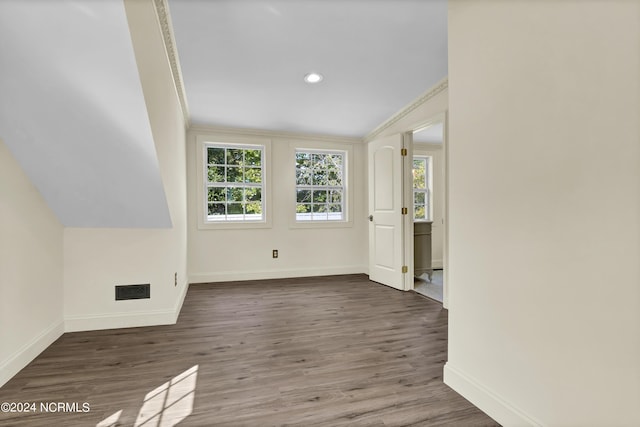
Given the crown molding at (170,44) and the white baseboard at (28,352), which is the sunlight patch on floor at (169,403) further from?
the crown molding at (170,44)

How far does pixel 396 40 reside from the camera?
98.6 inches

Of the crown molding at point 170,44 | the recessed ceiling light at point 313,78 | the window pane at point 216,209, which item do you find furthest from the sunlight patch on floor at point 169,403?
the window pane at point 216,209

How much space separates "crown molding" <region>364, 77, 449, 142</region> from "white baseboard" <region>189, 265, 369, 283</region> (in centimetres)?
207

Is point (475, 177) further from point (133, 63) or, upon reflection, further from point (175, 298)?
point (175, 298)

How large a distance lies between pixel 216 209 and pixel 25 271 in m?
2.51

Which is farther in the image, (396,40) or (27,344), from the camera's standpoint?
(396,40)

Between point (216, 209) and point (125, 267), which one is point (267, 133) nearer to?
point (216, 209)

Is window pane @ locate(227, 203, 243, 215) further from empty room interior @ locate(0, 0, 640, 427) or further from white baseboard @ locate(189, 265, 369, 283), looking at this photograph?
empty room interior @ locate(0, 0, 640, 427)

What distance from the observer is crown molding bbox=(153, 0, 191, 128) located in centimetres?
208

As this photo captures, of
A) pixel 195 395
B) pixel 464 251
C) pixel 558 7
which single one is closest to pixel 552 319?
pixel 464 251

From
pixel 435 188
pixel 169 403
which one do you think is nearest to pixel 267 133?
pixel 435 188

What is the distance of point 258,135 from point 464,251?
3592 millimetres

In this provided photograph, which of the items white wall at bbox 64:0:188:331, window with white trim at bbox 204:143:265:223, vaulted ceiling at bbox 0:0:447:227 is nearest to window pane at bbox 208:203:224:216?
window with white trim at bbox 204:143:265:223

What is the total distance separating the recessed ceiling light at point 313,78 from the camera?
3062mm
